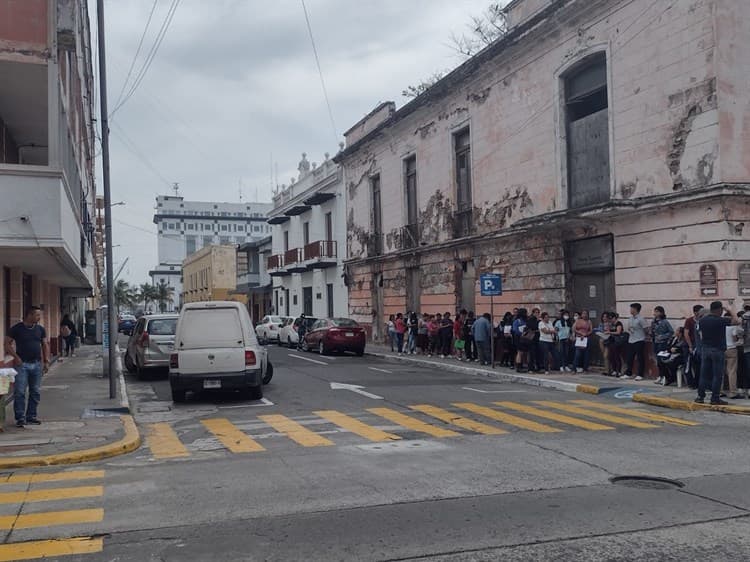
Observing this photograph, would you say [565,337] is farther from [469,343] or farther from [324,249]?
[324,249]

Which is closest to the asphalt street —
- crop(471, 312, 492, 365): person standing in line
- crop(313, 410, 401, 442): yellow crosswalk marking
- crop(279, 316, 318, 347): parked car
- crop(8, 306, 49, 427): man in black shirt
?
crop(313, 410, 401, 442): yellow crosswalk marking

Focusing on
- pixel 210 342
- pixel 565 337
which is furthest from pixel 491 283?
pixel 210 342

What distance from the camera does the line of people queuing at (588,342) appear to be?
14016mm

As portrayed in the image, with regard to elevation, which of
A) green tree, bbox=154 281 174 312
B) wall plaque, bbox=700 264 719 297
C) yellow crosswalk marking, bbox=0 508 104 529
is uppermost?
green tree, bbox=154 281 174 312

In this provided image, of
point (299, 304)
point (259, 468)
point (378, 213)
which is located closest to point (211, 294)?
point (299, 304)

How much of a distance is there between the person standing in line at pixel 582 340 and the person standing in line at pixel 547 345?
0.54 metres

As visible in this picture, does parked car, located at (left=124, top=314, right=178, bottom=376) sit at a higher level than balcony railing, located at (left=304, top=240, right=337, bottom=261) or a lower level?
lower

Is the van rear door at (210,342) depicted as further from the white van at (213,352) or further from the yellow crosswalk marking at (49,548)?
the yellow crosswalk marking at (49,548)

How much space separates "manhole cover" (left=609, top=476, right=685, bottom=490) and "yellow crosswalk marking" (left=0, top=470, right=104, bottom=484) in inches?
224

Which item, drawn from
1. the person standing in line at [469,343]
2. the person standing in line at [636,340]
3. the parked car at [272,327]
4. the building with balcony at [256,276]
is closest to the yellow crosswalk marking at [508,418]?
the person standing in line at [636,340]

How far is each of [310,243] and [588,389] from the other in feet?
90.9

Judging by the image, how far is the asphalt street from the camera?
5.55m

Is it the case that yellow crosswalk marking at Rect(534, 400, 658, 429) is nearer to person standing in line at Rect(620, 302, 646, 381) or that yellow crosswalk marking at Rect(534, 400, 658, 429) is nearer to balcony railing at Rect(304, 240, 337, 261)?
person standing in line at Rect(620, 302, 646, 381)

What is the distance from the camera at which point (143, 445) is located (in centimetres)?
1024
